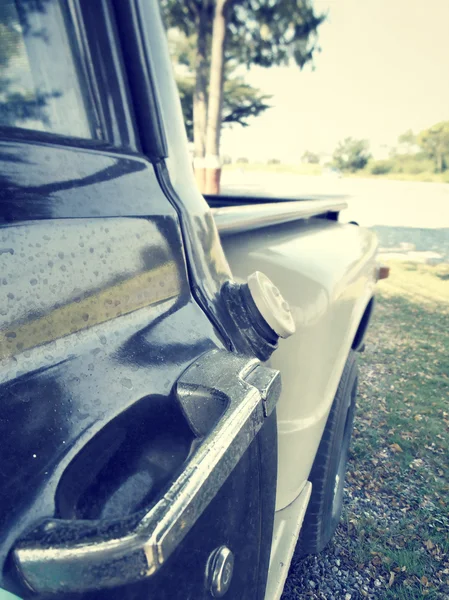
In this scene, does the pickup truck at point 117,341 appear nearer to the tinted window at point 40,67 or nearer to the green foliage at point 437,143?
the tinted window at point 40,67

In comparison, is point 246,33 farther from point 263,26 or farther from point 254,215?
point 254,215

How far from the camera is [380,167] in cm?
4241

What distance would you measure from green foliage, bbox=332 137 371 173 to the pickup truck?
4584 centimetres

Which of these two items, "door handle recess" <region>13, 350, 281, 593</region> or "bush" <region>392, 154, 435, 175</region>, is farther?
"bush" <region>392, 154, 435, 175</region>

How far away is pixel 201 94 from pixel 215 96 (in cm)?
273

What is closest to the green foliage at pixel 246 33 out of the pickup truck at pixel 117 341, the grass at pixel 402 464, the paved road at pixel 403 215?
the paved road at pixel 403 215

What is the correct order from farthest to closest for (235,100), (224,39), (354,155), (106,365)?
1. (354,155)
2. (235,100)
3. (224,39)
4. (106,365)

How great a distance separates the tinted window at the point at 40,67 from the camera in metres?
0.78

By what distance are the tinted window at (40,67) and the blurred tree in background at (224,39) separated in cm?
1213

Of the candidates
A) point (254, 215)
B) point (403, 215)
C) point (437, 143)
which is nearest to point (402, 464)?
point (254, 215)

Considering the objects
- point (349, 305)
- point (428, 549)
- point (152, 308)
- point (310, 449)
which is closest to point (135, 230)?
point (152, 308)

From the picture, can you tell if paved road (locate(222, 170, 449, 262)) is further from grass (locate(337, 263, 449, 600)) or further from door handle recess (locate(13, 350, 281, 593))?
door handle recess (locate(13, 350, 281, 593))

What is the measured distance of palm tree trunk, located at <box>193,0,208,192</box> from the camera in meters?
13.1

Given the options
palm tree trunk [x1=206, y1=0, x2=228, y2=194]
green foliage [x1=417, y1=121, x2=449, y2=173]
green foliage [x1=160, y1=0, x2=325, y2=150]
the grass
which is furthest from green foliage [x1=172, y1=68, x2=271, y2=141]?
green foliage [x1=417, y1=121, x2=449, y2=173]
